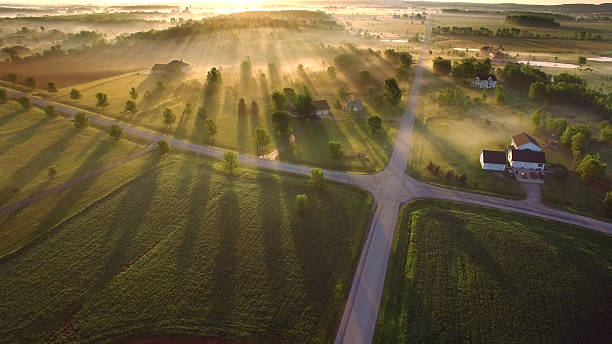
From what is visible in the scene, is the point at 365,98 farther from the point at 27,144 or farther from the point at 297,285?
the point at 27,144

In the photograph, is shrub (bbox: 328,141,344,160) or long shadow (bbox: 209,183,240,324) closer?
long shadow (bbox: 209,183,240,324)

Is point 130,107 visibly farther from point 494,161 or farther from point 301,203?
point 494,161

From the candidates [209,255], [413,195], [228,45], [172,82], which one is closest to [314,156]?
[413,195]

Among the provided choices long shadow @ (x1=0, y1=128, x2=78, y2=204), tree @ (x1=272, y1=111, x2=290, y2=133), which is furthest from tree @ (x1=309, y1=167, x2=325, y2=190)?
long shadow @ (x1=0, y1=128, x2=78, y2=204)

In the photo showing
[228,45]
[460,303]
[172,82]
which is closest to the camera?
[460,303]

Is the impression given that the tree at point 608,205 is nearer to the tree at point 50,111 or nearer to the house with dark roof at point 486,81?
the house with dark roof at point 486,81

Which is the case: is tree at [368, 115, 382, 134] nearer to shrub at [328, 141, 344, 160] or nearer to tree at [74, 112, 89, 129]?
shrub at [328, 141, 344, 160]
